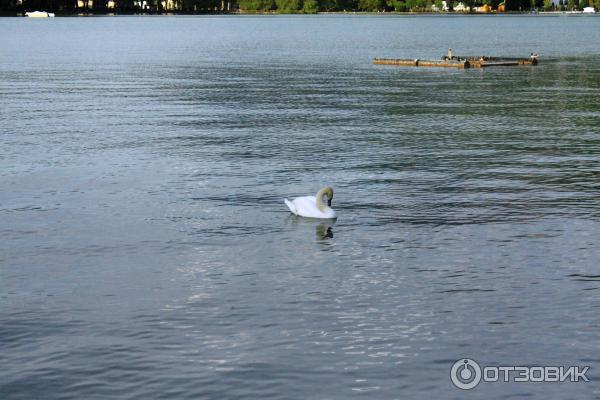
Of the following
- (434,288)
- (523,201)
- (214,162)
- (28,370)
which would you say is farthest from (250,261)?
(214,162)

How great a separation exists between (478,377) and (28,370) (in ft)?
27.7

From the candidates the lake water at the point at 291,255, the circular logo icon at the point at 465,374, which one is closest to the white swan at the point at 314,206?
the lake water at the point at 291,255

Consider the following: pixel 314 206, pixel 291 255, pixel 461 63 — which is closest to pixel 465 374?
pixel 291 255

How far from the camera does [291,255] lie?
93.8ft

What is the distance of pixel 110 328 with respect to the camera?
74.8 ft

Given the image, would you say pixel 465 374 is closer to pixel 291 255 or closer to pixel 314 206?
pixel 291 255

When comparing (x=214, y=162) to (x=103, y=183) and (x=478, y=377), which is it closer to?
(x=103, y=183)

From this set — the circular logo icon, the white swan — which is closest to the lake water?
the circular logo icon

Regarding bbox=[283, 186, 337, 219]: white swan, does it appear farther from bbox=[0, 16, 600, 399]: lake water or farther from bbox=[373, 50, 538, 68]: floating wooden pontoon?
bbox=[373, 50, 538, 68]: floating wooden pontoon

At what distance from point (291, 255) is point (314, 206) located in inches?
160

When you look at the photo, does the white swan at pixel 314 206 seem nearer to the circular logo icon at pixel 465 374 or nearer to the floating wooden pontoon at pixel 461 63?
the circular logo icon at pixel 465 374

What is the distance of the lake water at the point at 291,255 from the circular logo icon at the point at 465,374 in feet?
0.68

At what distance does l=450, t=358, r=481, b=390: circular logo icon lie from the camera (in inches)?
784

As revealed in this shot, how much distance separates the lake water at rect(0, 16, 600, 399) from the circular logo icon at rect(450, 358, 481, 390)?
0.21 metres
